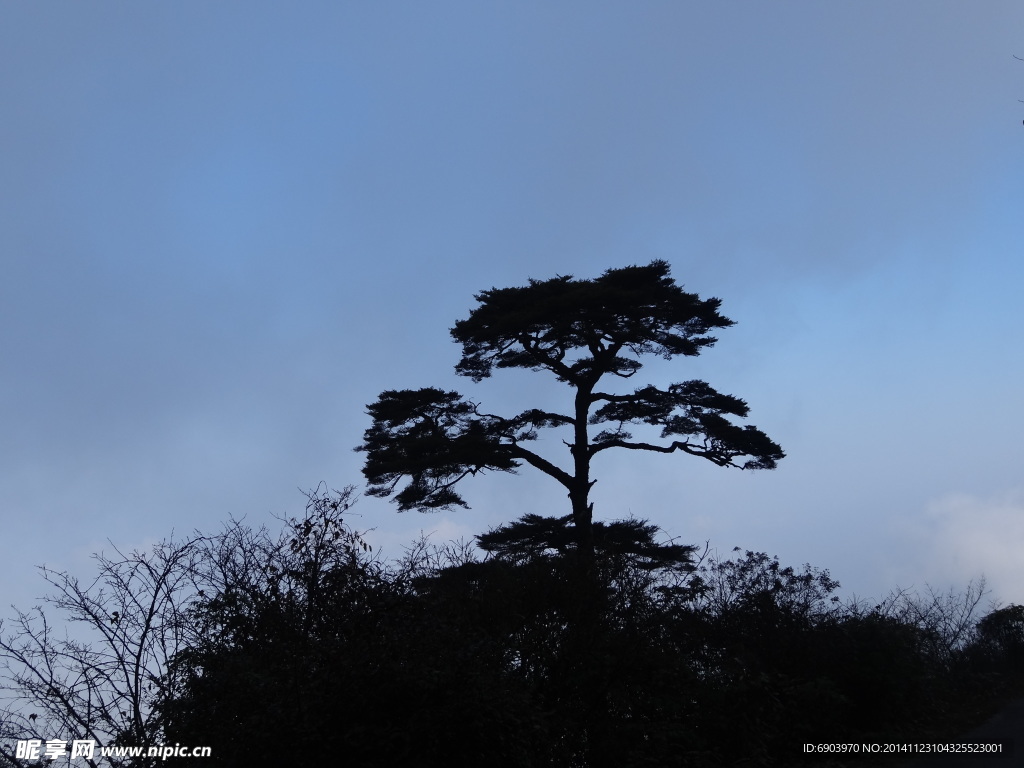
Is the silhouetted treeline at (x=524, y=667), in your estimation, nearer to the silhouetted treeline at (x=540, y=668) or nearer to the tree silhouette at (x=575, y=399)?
the silhouetted treeline at (x=540, y=668)

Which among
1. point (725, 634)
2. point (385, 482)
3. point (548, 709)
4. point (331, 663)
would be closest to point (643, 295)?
point (385, 482)

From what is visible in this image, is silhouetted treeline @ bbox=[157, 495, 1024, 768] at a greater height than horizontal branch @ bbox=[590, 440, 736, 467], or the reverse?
horizontal branch @ bbox=[590, 440, 736, 467]

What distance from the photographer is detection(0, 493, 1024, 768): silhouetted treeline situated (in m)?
7.76

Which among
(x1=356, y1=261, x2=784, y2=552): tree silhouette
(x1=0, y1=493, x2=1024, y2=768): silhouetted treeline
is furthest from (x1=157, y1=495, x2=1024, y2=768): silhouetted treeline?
(x1=356, y1=261, x2=784, y2=552): tree silhouette

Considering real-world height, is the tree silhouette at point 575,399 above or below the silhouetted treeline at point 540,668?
above

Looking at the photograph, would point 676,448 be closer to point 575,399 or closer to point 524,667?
point 575,399

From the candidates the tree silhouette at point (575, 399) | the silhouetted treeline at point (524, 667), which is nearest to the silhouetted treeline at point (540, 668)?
the silhouetted treeline at point (524, 667)

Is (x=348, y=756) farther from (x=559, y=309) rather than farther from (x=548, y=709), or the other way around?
(x=559, y=309)

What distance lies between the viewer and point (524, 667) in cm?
980

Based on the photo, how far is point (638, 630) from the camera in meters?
10.8

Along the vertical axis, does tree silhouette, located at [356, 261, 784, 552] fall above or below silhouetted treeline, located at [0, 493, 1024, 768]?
above

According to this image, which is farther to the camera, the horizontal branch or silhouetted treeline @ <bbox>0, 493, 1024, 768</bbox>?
the horizontal branch

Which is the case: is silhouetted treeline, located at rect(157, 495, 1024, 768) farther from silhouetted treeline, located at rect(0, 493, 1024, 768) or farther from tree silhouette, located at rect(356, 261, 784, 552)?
tree silhouette, located at rect(356, 261, 784, 552)

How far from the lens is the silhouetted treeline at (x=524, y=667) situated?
7.76 meters
